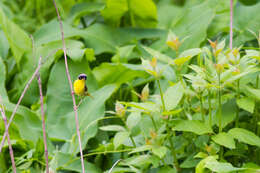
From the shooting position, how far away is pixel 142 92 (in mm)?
1010

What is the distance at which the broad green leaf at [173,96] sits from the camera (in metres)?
0.88

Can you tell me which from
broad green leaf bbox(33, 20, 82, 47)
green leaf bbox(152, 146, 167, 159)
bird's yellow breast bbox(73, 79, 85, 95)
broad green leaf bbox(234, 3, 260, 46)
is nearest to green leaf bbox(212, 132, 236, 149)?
green leaf bbox(152, 146, 167, 159)

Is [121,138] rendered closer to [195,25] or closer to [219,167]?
[219,167]

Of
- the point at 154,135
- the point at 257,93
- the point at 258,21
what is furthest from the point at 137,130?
the point at 258,21

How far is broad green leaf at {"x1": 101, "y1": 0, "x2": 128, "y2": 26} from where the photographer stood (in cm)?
172

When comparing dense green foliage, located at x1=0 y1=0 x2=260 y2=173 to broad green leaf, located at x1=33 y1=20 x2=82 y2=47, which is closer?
dense green foliage, located at x1=0 y1=0 x2=260 y2=173

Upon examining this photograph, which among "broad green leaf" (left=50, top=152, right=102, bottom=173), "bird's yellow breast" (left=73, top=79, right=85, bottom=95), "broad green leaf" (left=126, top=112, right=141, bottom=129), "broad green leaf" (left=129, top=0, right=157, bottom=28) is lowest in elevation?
"broad green leaf" (left=50, top=152, right=102, bottom=173)

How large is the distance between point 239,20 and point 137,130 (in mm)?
747

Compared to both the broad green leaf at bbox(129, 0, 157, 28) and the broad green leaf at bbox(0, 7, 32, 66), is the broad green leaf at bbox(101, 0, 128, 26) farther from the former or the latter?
the broad green leaf at bbox(0, 7, 32, 66)

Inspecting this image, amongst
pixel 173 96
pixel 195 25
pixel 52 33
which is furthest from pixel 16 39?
pixel 173 96

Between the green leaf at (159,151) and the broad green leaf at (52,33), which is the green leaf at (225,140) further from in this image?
the broad green leaf at (52,33)

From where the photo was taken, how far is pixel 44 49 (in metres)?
1.51

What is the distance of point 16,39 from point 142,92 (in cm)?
75

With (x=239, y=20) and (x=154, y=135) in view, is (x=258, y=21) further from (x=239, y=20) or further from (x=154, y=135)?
(x=154, y=135)
